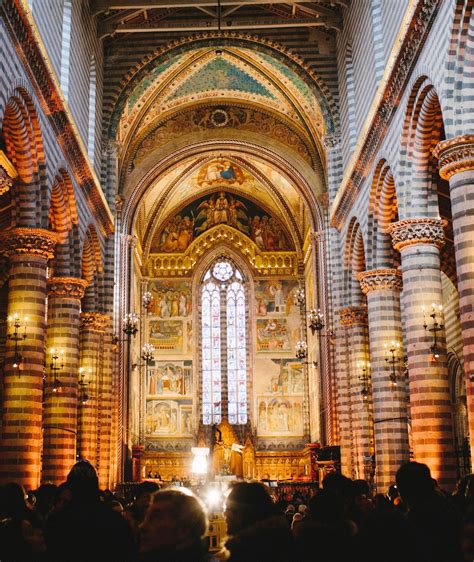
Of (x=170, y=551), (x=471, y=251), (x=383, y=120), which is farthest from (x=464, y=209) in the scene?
(x=170, y=551)

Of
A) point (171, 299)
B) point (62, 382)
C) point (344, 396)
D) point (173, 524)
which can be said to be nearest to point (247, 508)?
point (173, 524)

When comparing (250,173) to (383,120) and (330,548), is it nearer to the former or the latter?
(383,120)

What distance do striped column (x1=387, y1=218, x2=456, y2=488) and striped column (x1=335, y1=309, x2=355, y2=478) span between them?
877cm

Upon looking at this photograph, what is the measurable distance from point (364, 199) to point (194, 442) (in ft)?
64.4

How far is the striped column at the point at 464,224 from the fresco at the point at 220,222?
27671 mm

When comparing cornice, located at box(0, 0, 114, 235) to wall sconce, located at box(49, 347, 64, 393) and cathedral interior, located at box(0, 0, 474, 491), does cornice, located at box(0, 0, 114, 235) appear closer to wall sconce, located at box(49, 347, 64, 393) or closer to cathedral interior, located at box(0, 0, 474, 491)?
cathedral interior, located at box(0, 0, 474, 491)

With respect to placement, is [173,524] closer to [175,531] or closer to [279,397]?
[175,531]

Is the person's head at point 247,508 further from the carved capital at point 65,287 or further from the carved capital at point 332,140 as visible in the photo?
the carved capital at point 332,140

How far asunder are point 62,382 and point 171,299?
63.2ft

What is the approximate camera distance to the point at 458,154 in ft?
48.2

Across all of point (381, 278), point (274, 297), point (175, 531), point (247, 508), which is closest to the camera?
point (175, 531)

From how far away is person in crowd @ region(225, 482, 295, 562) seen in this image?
4.54m

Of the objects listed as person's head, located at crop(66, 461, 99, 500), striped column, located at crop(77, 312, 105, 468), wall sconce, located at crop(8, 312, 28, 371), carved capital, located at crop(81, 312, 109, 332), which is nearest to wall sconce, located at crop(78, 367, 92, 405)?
striped column, located at crop(77, 312, 105, 468)

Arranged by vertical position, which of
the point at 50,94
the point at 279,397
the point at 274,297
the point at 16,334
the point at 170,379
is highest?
the point at 50,94
